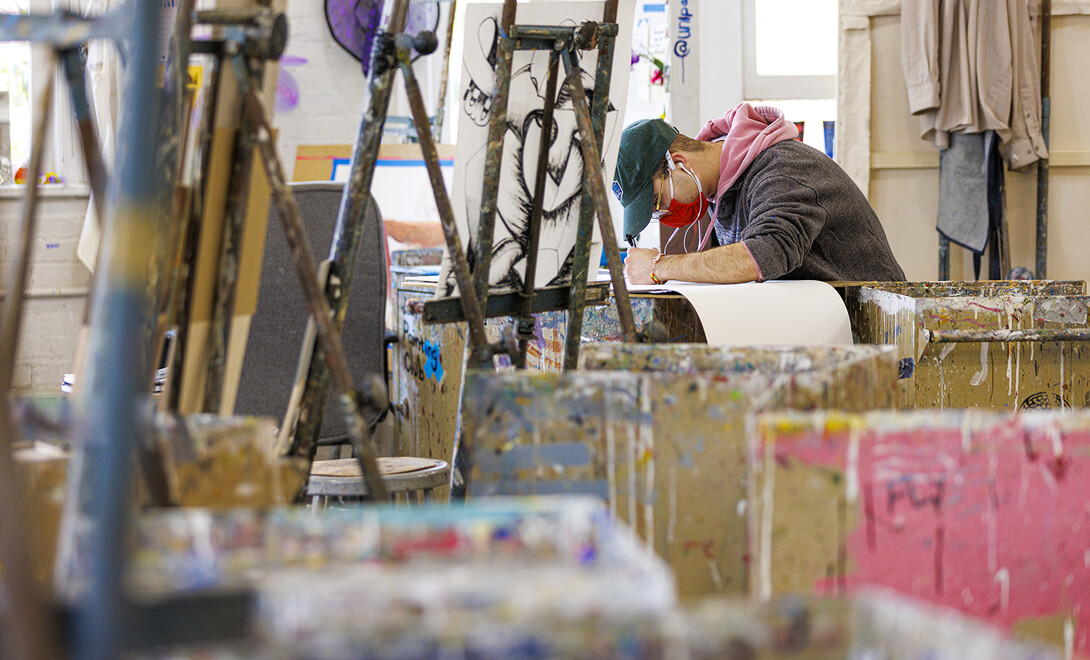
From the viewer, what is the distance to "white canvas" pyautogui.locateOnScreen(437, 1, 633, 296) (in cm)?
135

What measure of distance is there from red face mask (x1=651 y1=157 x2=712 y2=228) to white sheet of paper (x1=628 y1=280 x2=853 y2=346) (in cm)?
49

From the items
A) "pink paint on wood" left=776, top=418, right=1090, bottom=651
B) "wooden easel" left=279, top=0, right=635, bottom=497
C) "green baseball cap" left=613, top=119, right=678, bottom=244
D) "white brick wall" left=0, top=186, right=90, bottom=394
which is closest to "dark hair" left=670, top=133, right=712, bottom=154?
"green baseball cap" left=613, top=119, right=678, bottom=244

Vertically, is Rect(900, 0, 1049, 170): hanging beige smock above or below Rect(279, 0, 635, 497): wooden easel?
above

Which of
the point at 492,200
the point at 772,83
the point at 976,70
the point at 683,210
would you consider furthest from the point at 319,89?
the point at 492,200

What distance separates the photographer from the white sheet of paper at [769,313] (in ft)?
5.53

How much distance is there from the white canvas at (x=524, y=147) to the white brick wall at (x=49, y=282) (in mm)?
2318

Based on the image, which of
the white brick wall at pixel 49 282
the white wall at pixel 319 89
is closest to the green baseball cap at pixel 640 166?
the white wall at pixel 319 89

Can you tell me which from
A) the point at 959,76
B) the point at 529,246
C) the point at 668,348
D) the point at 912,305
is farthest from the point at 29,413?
the point at 959,76

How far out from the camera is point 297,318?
209 centimetres

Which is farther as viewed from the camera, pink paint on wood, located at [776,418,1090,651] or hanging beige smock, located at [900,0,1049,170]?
hanging beige smock, located at [900,0,1049,170]

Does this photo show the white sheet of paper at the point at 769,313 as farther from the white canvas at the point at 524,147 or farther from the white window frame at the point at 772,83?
the white window frame at the point at 772,83

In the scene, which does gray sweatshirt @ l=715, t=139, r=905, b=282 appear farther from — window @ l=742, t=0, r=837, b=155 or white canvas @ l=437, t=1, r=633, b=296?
window @ l=742, t=0, r=837, b=155

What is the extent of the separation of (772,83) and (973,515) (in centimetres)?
289

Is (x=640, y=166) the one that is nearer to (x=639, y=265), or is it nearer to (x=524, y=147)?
(x=639, y=265)
